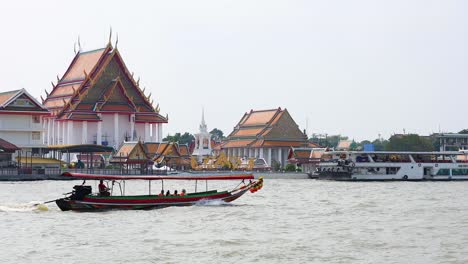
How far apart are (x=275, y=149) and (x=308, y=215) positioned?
3409 inches

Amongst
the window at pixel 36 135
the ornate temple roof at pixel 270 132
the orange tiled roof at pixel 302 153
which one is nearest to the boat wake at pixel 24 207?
the window at pixel 36 135

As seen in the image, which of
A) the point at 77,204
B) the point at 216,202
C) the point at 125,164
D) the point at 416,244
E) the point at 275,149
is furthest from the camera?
the point at 275,149

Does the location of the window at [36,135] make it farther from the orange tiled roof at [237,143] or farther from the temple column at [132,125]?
the orange tiled roof at [237,143]

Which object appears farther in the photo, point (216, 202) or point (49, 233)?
point (216, 202)

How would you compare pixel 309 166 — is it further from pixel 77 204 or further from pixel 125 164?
pixel 77 204

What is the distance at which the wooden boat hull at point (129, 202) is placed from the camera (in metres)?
40.4

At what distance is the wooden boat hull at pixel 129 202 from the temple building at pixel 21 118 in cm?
4391

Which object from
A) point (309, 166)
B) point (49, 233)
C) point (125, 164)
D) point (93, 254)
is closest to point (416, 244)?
point (93, 254)

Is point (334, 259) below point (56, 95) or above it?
below

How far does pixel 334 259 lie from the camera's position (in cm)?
2783

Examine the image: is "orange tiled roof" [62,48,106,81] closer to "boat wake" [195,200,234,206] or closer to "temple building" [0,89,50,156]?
"temple building" [0,89,50,156]

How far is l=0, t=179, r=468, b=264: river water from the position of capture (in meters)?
28.3

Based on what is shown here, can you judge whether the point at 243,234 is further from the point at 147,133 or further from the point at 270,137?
the point at 270,137

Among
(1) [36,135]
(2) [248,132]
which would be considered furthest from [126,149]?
(2) [248,132]
